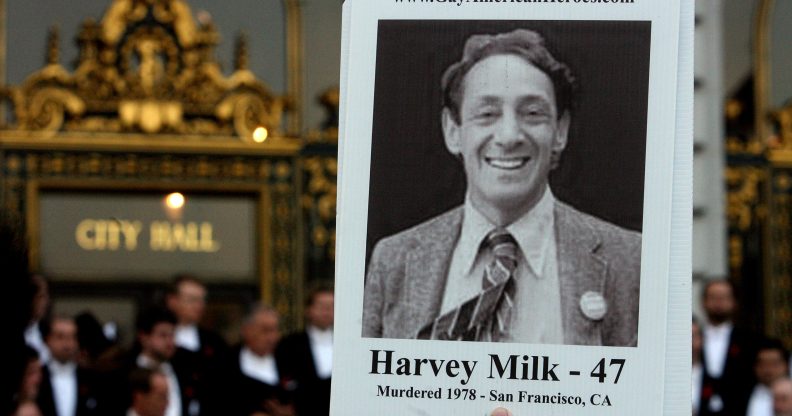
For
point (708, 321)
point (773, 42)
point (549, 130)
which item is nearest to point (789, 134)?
point (773, 42)

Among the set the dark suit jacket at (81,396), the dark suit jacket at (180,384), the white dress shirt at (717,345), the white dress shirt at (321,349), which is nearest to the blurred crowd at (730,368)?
the white dress shirt at (717,345)

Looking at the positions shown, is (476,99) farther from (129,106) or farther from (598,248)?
(129,106)

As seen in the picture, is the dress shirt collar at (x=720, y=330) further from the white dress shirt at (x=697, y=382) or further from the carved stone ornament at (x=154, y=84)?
the carved stone ornament at (x=154, y=84)

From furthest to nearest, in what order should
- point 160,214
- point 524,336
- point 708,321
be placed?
point 160,214 → point 708,321 → point 524,336

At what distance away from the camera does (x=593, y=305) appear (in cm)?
355

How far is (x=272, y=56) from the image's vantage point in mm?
13992

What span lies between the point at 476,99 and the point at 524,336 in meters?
0.43

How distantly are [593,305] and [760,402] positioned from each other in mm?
6615

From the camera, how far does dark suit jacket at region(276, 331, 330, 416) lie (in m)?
9.45

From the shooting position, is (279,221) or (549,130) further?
(279,221)

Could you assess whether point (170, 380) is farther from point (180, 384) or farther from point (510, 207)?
point (510, 207)

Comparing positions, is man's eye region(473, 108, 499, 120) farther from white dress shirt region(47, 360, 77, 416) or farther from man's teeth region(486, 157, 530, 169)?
white dress shirt region(47, 360, 77, 416)

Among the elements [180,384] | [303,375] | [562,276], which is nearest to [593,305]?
[562,276]

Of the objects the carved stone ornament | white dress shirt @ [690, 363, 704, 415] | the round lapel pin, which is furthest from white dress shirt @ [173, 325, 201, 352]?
the round lapel pin
